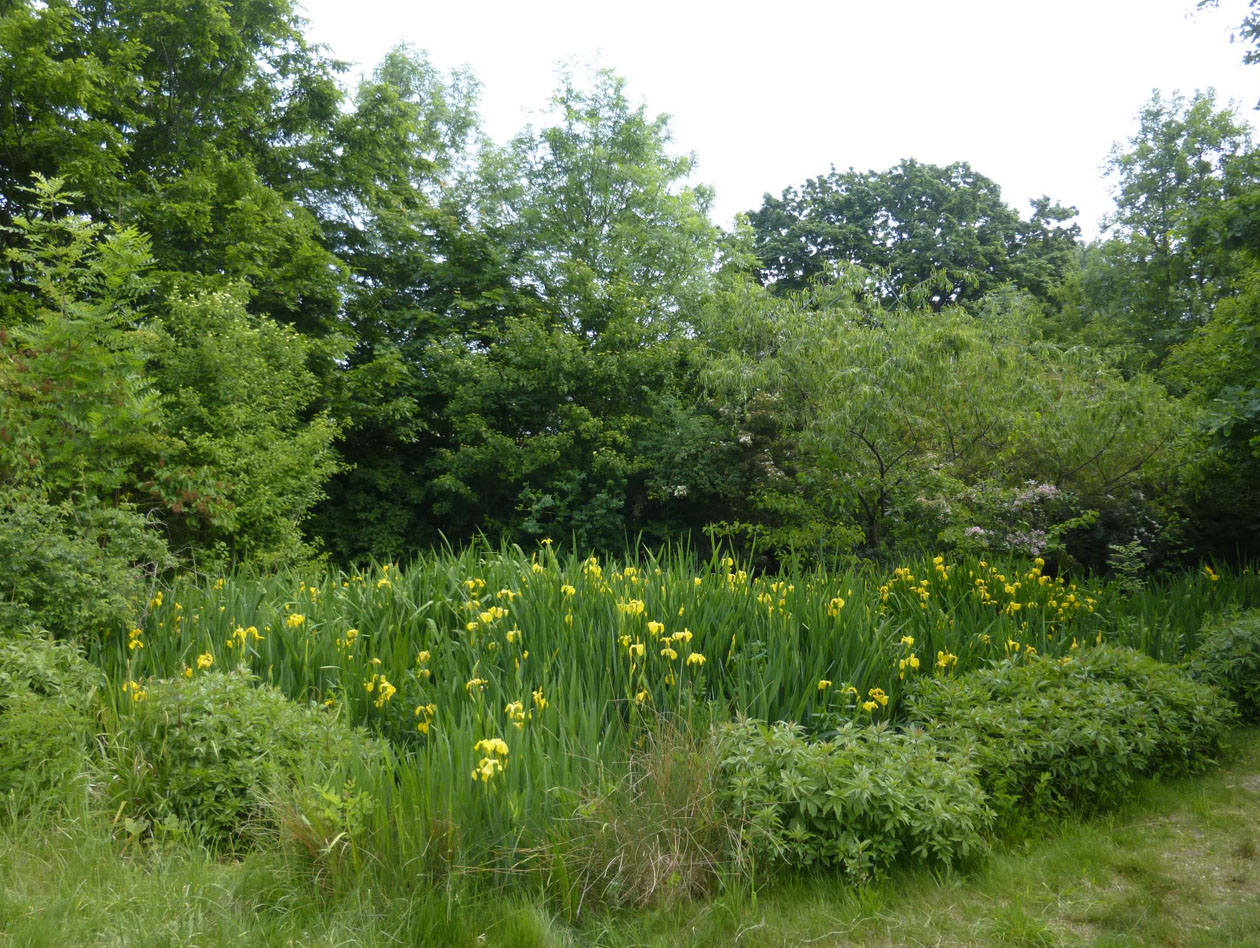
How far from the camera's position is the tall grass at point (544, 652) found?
9.91 ft

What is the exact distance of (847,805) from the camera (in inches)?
123

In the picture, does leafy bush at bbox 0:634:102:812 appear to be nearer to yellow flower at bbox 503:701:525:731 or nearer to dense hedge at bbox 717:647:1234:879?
yellow flower at bbox 503:701:525:731

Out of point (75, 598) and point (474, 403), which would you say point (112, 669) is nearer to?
point (75, 598)

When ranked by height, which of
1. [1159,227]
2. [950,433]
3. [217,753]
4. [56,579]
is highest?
[1159,227]

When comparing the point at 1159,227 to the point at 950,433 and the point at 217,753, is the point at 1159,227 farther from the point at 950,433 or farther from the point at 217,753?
the point at 217,753

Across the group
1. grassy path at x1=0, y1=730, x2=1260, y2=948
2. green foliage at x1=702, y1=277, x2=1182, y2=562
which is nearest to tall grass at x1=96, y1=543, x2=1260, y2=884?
grassy path at x1=0, y1=730, x2=1260, y2=948

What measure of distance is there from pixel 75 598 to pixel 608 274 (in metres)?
13.8

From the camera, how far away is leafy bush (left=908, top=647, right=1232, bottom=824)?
3.71 m

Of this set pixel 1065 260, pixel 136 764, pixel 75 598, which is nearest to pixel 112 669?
pixel 75 598

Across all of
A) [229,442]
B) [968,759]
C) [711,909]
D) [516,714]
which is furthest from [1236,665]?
[229,442]

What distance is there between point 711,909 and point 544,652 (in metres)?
1.72

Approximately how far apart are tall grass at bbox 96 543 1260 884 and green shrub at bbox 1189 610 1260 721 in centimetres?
42

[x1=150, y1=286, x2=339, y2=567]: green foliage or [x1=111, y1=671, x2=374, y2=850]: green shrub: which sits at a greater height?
[x1=150, y1=286, x2=339, y2=567]: green foliage

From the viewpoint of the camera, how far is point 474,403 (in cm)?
1451
